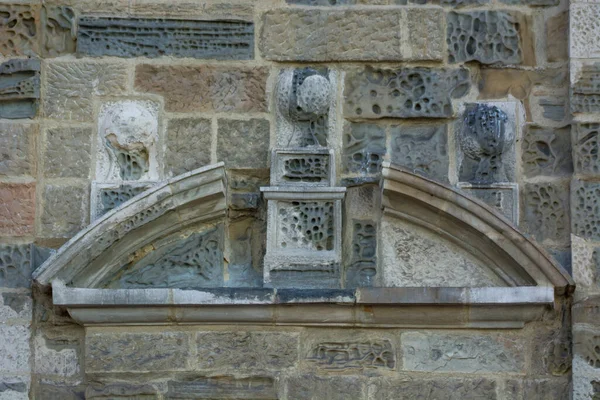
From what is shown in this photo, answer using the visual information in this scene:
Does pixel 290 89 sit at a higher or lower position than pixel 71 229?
higher

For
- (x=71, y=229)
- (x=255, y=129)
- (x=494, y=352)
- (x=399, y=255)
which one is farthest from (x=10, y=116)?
(x=494, y=352)

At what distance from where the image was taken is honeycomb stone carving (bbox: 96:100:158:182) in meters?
7.04

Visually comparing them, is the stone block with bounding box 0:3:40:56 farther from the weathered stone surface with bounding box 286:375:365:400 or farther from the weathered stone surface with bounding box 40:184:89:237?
the weathered stone surface with bounding box 286:375:365:400

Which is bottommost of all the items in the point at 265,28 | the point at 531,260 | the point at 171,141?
the point at 531,260

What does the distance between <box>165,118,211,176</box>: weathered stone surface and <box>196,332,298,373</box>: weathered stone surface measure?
0.79m

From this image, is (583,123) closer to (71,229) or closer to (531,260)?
(531,260)

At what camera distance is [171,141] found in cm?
711

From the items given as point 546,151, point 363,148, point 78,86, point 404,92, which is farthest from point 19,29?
point 546,151

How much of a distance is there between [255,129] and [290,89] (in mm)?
250

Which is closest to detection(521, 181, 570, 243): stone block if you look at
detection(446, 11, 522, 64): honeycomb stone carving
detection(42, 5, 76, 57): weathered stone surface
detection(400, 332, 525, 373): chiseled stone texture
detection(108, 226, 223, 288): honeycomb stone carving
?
detection(400, 332, 525, 373): chiseled stone texture

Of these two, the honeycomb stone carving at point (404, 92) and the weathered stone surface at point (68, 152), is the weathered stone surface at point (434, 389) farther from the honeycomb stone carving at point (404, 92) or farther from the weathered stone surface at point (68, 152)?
the weathered stone surface at point (68, 152)

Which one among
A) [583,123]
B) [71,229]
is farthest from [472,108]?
[71,229]

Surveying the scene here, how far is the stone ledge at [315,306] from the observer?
22.2ft

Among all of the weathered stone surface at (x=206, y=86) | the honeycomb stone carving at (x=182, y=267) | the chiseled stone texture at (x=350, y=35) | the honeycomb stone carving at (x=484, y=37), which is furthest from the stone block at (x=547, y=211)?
the honeycomb stone carving at (x=182, y=267)
